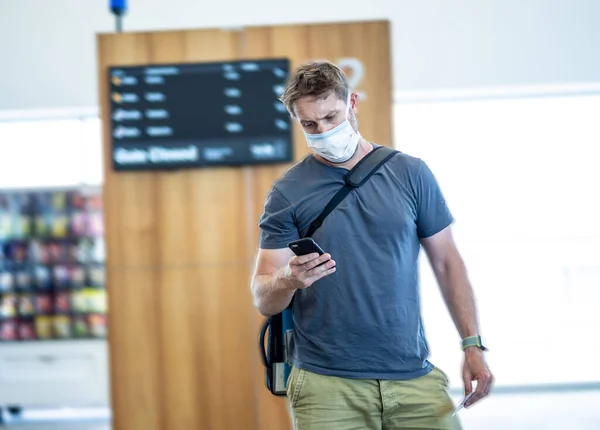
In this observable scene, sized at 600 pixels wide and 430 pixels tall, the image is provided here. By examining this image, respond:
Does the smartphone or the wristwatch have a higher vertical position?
the smartphone

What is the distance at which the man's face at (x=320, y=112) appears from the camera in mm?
1841

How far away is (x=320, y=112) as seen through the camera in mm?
1853

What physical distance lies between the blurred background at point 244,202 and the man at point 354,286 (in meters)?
1.61

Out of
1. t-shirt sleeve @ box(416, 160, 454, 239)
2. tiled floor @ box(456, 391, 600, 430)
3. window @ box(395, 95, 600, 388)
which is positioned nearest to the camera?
t-shirt sleeve @ box(416, 160, 454, 239)

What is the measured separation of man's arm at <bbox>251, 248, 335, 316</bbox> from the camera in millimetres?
1643

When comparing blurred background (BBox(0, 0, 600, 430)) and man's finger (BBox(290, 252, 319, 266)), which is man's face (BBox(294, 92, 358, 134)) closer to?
man's finger (BBox(290, 252, 319, 266))

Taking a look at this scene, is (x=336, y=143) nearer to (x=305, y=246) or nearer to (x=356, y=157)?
(x=356, y=157)

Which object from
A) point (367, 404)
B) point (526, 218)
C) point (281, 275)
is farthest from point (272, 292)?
point (526, 218)

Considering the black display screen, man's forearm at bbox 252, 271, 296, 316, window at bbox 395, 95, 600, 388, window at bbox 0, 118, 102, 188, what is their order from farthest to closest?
1. window at bbox 395, 95, 600, 388
2. window at bbox 0, 118, 102, 188
3. the black display screen
4. man's forearm at bbox 252, 271, 296, 316

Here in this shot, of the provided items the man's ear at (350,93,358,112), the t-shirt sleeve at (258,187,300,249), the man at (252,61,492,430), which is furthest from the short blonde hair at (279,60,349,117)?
the t-shirt sleeve at (258,187,300,249)

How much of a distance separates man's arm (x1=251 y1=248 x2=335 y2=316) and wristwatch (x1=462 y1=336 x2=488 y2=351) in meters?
0.46

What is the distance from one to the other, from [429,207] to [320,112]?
1.21 feet

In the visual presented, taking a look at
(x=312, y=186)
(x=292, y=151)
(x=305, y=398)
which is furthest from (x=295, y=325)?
(x=292, y=151)

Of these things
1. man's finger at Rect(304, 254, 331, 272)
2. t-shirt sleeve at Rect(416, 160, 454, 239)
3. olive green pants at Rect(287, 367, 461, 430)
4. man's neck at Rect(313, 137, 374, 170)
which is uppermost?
man's neck at Rect(313, 137, 374, 170)
